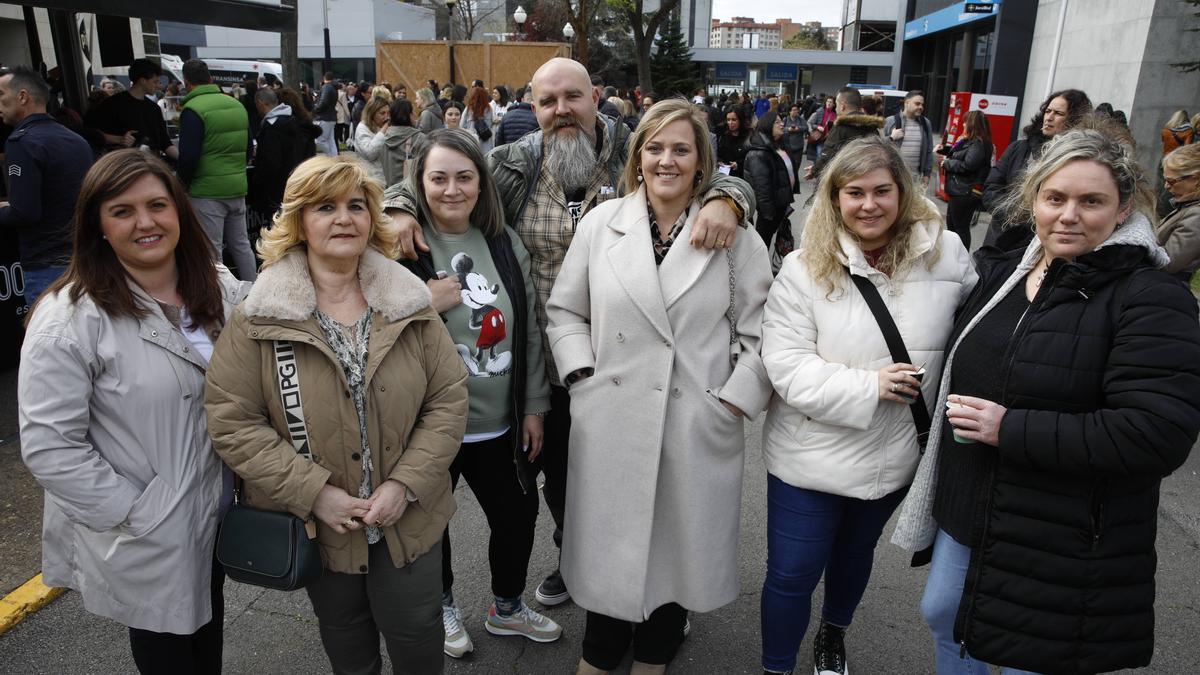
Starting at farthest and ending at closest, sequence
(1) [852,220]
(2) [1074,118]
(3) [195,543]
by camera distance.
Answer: (2) [1074,118] < (1) [852,220] < (3) [195,543]

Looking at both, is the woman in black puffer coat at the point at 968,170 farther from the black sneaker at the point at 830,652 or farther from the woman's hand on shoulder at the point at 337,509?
the woman's hand on shoulder at the point at 337,509

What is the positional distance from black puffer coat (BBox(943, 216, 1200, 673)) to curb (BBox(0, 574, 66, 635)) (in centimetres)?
343

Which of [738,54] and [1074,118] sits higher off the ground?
[738,54]

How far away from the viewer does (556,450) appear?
3.06 m

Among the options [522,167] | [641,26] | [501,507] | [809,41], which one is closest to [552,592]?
[501,507]

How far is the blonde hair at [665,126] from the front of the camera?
2447mm

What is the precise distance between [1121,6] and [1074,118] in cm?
1061

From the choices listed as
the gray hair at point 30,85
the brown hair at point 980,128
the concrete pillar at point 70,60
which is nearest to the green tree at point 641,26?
the brown hair at point 980,128

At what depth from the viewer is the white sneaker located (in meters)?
2.94

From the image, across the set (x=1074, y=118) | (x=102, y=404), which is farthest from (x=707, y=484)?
(x=1074, y=118)

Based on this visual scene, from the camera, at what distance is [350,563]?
7.15 ft

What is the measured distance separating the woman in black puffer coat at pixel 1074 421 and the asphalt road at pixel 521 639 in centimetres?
105

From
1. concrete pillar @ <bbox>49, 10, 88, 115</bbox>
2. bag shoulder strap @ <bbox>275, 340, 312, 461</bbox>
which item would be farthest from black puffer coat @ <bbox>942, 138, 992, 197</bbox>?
concrete pillar @ <bbox>49, 10, 88, 115</bbox>

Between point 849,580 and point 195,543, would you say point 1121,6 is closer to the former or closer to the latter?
→ point 849,580
